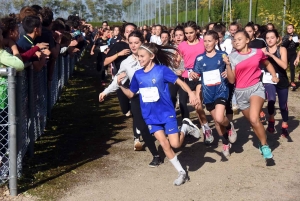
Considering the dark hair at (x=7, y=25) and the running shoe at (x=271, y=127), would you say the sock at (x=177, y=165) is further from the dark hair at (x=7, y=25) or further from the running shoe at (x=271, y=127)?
the running shoe at (x=271, y=127)

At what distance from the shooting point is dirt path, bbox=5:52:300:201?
5.83 meters

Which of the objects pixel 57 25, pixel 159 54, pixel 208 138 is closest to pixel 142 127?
pixel 159 54

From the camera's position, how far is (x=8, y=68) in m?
5.41

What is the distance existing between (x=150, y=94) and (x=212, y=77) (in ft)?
4.87

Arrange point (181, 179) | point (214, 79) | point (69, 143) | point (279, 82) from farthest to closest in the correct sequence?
point (279, 82), point (69, 143), point (214, 79), point (181, 179)

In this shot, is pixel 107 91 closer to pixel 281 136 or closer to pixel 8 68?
pixel 8 68

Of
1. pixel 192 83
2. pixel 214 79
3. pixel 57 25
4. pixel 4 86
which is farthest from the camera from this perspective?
pixel 57 25

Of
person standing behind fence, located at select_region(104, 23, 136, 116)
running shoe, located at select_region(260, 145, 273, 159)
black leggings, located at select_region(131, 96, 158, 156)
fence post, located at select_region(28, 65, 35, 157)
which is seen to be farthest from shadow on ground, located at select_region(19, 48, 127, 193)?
running shoe, located at select_region(260, 145, 273, 159)

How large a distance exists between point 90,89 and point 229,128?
28.0 feet

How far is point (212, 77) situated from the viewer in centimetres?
753

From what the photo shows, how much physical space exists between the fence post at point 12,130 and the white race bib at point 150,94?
1.68 meters

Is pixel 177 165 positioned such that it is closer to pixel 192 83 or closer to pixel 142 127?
pixel 142 127

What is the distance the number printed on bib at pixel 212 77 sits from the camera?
7512mm

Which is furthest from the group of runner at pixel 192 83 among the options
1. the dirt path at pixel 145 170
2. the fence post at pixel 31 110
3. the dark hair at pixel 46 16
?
the dark hair at pixel 46 16
